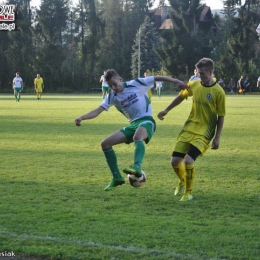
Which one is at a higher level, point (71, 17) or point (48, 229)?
point (71, 17)

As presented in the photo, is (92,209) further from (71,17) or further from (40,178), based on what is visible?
(71,17)

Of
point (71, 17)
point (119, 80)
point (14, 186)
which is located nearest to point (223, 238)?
point (119, 80)

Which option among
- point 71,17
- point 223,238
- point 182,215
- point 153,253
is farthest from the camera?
Result: point 71,17

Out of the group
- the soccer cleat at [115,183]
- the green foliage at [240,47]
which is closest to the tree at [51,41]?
the green foliage at [240,47]

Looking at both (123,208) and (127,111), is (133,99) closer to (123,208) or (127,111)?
(127,111)

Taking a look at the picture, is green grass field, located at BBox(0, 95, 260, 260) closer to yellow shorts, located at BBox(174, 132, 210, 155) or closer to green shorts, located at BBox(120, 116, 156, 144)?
yellow shorts, located at BBox(174, 132, 210, 155)

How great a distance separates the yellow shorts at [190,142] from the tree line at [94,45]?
61181mm

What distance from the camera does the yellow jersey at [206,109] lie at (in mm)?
7570

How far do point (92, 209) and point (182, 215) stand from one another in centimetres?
110

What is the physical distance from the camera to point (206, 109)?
7625 mm

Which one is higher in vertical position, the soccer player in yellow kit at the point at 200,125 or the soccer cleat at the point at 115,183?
the soccer player in yellow kit at the point at 200,125

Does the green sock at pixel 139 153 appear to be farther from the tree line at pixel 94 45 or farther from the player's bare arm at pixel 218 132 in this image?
the tree line at pixel 94 45

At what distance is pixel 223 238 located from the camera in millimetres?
5699

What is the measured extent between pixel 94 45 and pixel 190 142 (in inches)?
2643
